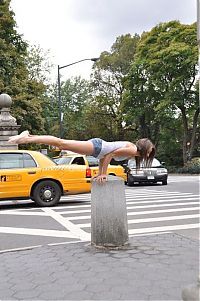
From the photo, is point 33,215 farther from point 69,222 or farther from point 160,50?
point 160,50

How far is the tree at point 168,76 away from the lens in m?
37.9

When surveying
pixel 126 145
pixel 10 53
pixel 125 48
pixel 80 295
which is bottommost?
pixel 80 295

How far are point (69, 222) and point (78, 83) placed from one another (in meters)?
57.0

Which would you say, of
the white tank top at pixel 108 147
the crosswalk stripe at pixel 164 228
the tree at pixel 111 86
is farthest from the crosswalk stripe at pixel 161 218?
the tree at pixel 111 86

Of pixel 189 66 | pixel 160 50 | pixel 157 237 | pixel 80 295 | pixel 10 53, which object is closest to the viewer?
pixel 80 295

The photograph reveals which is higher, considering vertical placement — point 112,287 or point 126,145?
point 126,145

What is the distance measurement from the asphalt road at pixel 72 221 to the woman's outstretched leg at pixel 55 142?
2088 millimetres

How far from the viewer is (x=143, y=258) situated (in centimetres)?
588

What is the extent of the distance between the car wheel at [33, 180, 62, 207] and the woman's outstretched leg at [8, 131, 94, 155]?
6928 mm

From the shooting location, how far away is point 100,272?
525 centimetres

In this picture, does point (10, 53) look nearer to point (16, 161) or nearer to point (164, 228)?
point (16, 161)

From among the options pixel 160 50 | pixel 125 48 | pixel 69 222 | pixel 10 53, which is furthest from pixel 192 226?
pixel 125 48

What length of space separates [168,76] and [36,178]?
95.5 feet

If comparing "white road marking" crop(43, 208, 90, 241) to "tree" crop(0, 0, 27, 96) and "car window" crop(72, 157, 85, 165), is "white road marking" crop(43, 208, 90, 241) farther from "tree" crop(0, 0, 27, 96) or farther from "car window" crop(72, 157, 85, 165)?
"tree" crop(0, 0, 27, 96)
